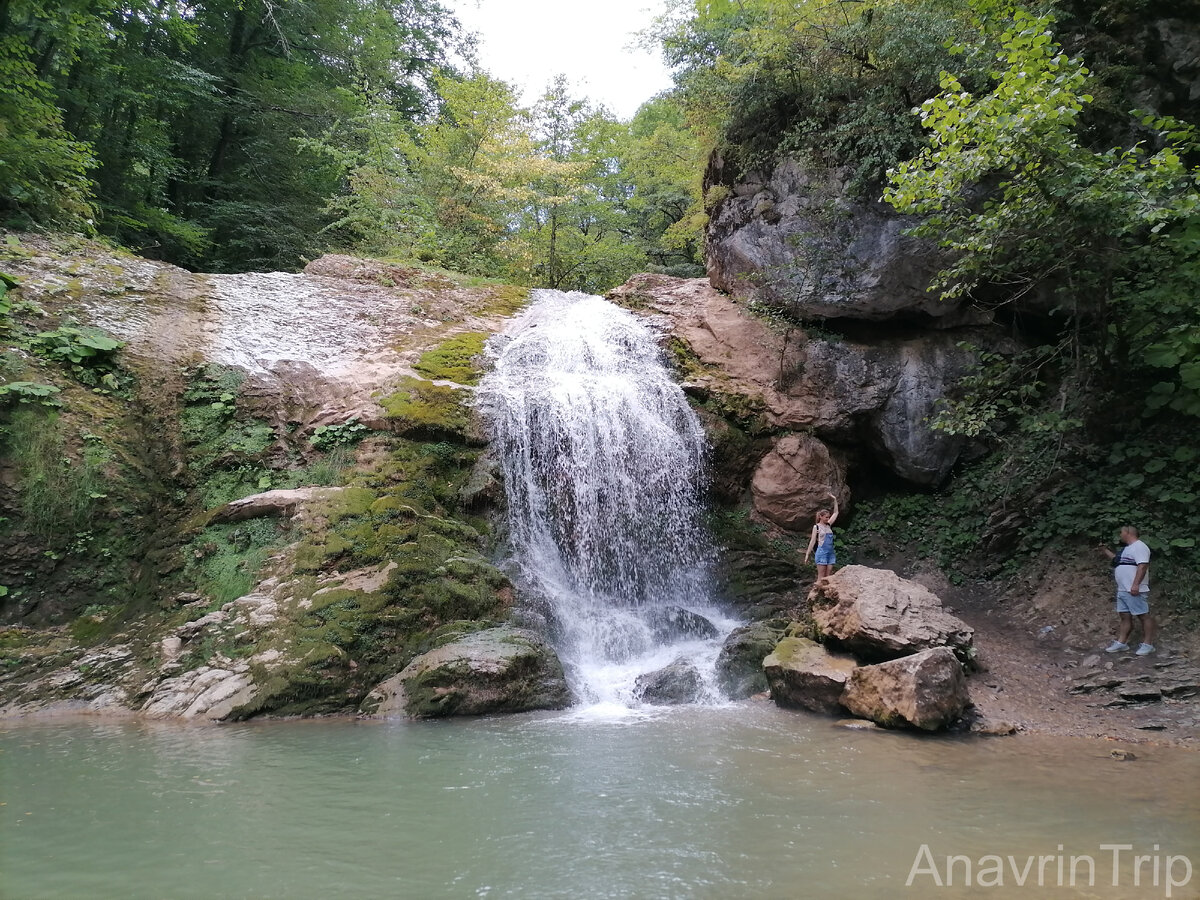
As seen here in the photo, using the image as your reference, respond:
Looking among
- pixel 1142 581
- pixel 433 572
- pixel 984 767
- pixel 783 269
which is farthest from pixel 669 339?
pixel 984 767

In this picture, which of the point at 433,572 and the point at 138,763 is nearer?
the point at 138,763

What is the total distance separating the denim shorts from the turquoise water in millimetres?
2255

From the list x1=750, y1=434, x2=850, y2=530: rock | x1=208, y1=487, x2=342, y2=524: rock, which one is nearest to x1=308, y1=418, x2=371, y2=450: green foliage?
x1=208, y1=487, x2=342, y2=524: rock

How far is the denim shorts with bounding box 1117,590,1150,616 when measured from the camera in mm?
7176

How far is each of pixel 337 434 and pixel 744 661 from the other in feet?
19.4

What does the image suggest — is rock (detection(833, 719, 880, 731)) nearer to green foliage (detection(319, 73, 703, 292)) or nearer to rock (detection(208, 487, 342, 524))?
rock (detection(208, 487, 342, 524))

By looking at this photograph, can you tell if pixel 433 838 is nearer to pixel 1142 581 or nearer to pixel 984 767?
pixel 984 767

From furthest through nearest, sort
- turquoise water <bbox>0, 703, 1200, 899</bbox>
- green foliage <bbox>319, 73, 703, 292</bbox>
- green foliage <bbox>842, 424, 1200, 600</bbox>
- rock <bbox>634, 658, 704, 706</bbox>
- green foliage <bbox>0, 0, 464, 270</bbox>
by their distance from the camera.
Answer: green foliage <bbox>319, 73, 703, 292</bbox> → green foliage <bbox>0, 0, 464, 270</bbox> → green foliage <bbox>842, 424, 1200, 600</bbox> → rock <bbox>634, 658, 704, 706</bbox> → turquoise water <bbox>0, 703, 1200, 899</bbox>

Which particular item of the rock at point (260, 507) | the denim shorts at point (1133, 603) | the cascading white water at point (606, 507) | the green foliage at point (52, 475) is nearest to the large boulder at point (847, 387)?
the cascading white water at point (606, 507)

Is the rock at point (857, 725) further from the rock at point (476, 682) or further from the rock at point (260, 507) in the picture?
the rock at point (260, 507)

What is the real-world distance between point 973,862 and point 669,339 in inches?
395

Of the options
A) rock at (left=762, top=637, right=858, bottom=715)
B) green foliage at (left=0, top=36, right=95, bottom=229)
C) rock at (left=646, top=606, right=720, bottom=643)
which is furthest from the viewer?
green foliage at (left=0, top=36, right=95, bottom=229)

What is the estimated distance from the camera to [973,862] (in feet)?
10.8

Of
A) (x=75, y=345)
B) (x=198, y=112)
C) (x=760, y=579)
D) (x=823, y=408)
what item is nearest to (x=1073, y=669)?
(x=760, y=579)
